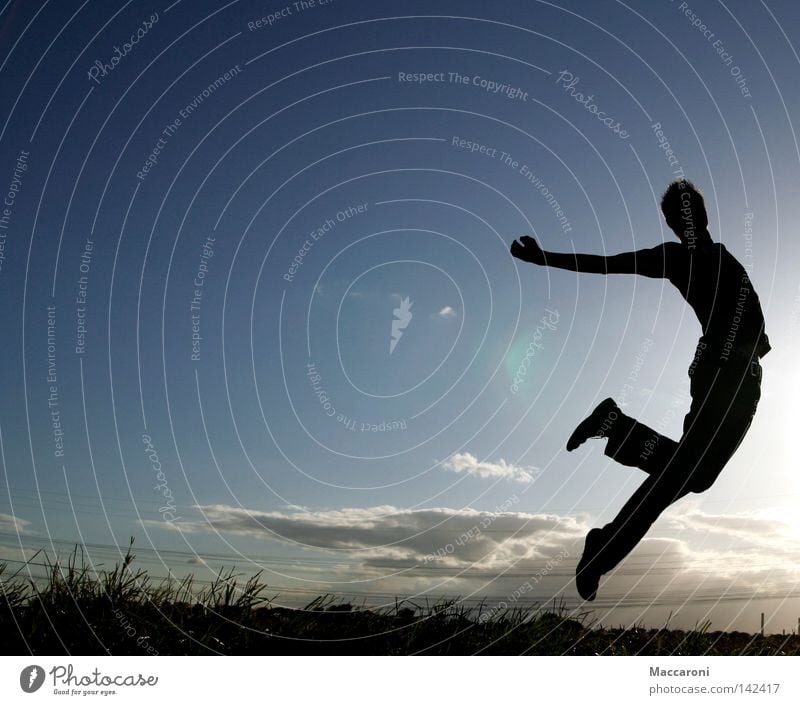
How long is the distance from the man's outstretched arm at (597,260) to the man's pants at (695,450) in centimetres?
153

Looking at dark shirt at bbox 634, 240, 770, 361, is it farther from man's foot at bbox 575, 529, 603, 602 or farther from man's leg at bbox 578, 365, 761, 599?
man's foot at bbox 575, 529, 603, 602

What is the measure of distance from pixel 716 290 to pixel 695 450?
7.85 feet

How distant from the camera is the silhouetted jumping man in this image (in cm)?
1097

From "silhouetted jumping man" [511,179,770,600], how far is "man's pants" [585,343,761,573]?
0.01 meters

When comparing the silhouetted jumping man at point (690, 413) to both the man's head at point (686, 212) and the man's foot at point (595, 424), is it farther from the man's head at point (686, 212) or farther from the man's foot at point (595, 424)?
the man's head at point (686, 212)

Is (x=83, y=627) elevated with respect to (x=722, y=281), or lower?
lower

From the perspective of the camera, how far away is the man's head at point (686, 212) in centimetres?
1183

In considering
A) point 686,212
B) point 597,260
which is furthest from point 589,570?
point 686,212

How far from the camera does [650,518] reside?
1102 centimetres

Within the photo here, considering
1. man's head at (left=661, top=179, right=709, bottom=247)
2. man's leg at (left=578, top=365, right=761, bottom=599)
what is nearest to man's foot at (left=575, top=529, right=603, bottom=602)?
man's leg at (left=578, top=365, right=761, bottom=599)

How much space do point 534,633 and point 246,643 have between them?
4.06 m

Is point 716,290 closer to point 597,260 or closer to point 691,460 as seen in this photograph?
point 597,260
